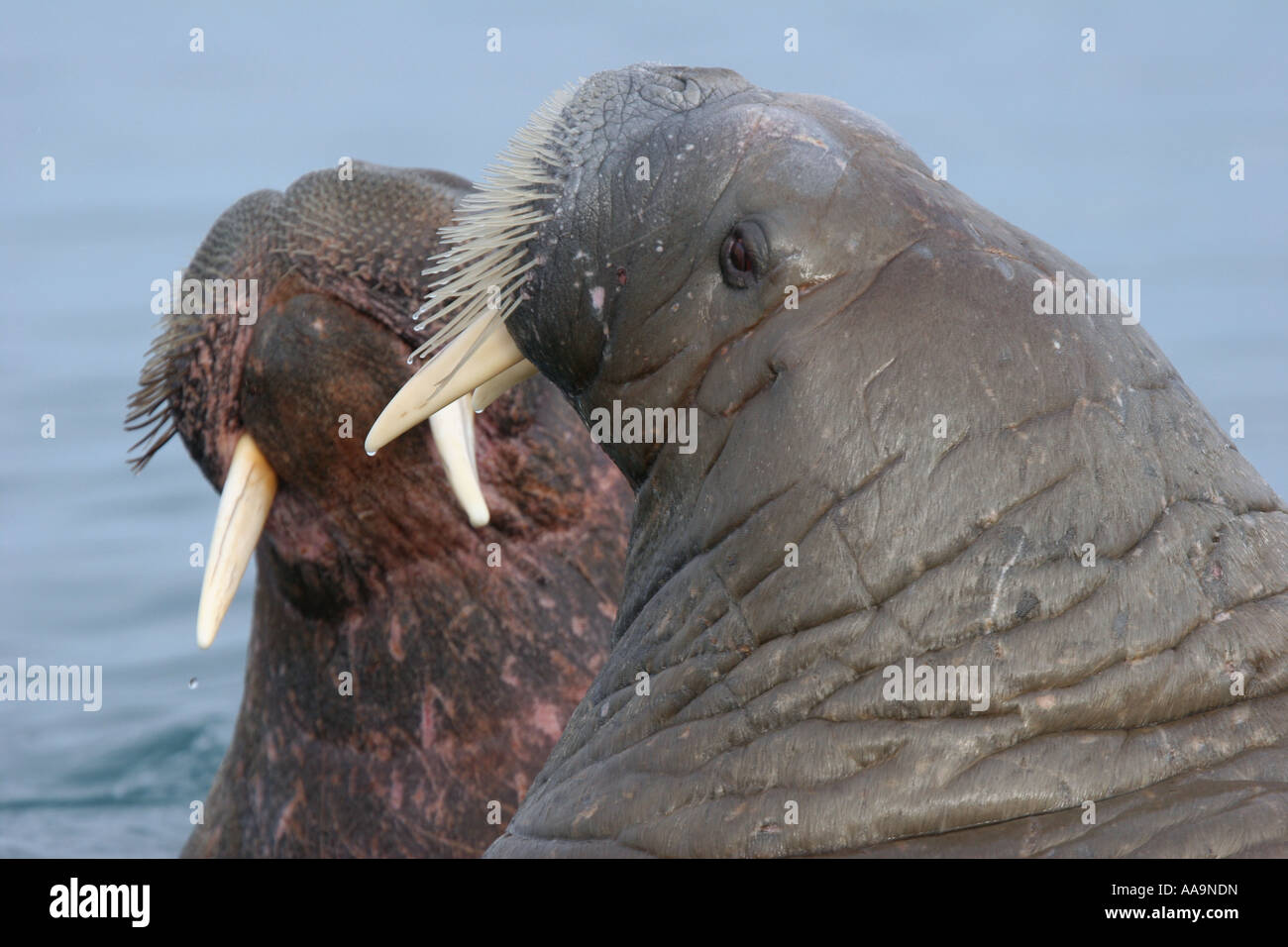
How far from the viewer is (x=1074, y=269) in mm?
3721

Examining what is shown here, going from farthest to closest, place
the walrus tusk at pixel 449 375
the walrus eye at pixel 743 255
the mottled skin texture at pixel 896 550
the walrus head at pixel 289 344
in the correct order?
the walrus head at pixel 289 344
the walrus tusk at pixel 449 375
the walrus eye at pixel 743 255
the mottled skin texture at pixel 896 550

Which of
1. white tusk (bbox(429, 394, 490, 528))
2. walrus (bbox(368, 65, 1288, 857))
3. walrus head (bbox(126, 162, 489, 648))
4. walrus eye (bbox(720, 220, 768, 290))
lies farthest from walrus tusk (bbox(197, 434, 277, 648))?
walrus eye (bbox(720, 220, 768, 290))

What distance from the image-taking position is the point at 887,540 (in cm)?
334

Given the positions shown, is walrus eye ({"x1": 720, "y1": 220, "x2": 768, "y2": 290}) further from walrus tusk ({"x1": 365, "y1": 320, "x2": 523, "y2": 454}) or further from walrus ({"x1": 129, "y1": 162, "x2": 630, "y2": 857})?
walrus ({"x1": 129, "y1": 162, "x2": 630, "y2": 857})

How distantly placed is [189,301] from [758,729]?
303 cm

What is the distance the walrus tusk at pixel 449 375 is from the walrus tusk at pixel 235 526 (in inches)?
57.2

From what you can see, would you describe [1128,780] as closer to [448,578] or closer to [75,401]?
[448,578]


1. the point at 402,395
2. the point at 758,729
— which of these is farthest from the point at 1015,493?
the point at 402,395

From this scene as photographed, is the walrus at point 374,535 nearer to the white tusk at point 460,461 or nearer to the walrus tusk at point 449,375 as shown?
the white tusk at point 460,461

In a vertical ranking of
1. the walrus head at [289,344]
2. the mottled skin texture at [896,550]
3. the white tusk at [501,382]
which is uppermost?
the walrus head at [289,344]

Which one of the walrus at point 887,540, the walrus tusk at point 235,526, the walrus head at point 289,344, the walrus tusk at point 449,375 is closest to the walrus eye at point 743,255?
the walrus at point 887,540

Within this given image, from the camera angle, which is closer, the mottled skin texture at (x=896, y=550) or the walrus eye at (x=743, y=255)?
the mottled skin texture at (x=896, y=550)

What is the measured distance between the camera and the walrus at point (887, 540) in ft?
10.6

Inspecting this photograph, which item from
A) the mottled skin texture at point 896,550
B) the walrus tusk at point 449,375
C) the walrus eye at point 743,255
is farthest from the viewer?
the walrus tusk at point 449,375
